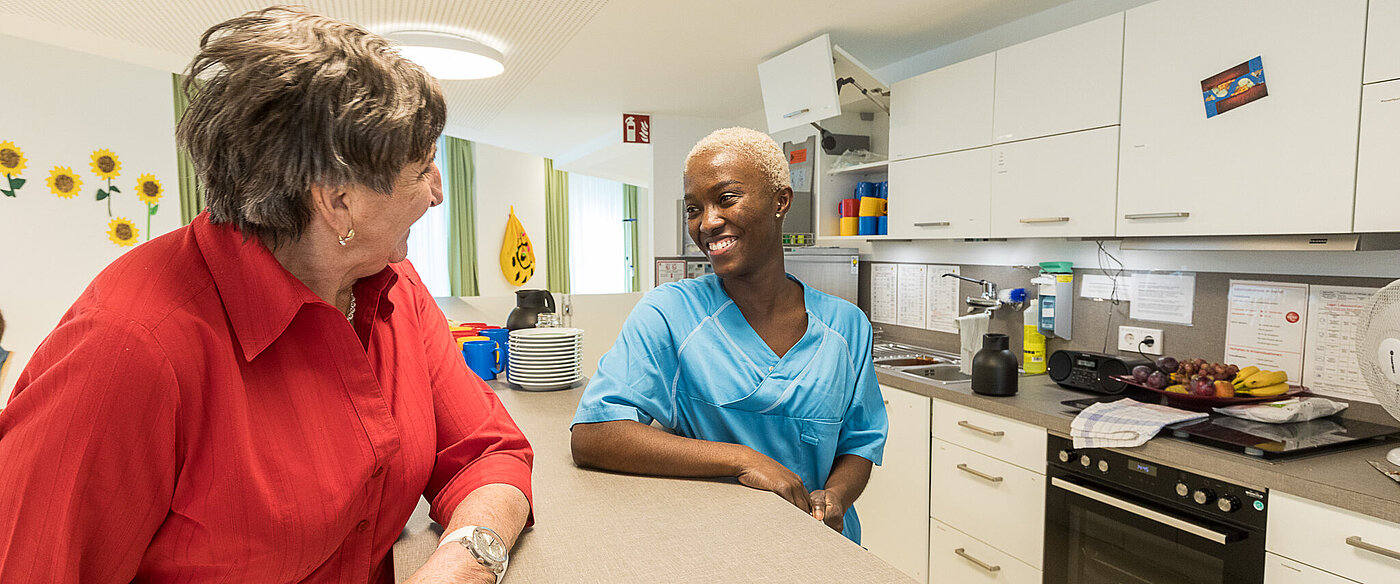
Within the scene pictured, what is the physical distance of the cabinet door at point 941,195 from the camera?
266 cm

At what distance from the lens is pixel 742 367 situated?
120 centimetres

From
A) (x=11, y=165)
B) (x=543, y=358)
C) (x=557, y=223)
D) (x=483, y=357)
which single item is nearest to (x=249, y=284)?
(x=543, y=358)

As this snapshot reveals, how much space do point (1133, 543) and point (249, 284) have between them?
2.13 metres

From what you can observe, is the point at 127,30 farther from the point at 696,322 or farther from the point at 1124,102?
the point at 1124,102

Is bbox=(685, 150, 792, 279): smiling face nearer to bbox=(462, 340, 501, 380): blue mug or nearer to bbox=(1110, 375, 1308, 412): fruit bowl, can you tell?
bbox=(462, 340, 501, 380): blue mug

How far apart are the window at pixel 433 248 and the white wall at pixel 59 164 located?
2629mm

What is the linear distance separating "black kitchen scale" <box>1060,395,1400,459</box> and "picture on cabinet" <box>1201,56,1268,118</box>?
0.86 m

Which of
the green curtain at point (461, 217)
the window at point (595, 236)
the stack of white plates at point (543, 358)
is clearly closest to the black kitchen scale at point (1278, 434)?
the stack of white plates at point (543, 358)

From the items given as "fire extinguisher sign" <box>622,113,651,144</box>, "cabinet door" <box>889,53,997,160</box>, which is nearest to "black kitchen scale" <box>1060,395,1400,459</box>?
"cabinet door" <box>889,53,997,160</box>

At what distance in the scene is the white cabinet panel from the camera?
1.61 meters

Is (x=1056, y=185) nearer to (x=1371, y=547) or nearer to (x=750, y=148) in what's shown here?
(x=1371, y=547)

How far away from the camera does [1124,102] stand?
2162 millimetres

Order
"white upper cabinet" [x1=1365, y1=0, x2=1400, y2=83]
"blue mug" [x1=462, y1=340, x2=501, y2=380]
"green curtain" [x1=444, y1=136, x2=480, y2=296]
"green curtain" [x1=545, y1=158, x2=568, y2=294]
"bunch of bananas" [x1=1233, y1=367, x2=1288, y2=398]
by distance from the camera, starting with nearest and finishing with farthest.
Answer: "white upper cabinet" [x1=1365, y1=0, x2=1400, y2=83], "bunch of bananas" [x1=1233, y1=367, x2=1288, y2=398], "blue mug" [x1=462, y1=340, x2=501, y2=380], "green curtain" [x1=444, y1=136, x2=480, y2=296], "green curtain" [x1=545, y1=158, x2=568, y2=294]

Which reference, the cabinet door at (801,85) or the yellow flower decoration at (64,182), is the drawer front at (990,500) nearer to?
the cabinet door at (801,85)
